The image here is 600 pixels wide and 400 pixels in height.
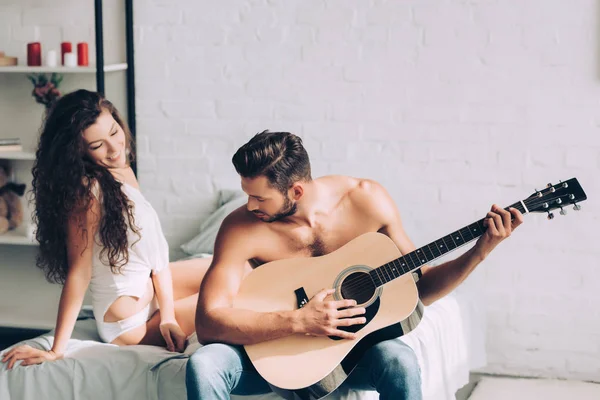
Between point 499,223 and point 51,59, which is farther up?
point 51,59

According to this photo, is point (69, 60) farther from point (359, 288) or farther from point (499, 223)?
point (499, 223)

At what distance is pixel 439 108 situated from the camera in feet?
11.3

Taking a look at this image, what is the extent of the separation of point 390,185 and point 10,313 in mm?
1838

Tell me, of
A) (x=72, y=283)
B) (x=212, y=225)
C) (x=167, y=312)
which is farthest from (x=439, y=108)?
(x=72, y=283)

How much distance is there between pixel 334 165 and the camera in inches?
142

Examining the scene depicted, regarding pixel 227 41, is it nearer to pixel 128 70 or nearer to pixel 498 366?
pixel 128 70

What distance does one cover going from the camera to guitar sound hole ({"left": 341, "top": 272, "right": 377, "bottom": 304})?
2.31 metres

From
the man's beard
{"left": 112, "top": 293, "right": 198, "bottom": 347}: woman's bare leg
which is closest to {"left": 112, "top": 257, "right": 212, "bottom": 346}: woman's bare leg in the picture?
{"left": 112, "top": 293, "right": 198, "bottom": 347}: woman's bare leg

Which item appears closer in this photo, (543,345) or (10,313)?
(543,345)

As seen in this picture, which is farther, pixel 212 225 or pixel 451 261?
pixel 212 225

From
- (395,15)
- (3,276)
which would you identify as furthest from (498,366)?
(3,276)

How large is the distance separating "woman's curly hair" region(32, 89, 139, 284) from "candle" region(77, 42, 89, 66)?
1226 mm

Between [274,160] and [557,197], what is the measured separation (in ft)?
2.41

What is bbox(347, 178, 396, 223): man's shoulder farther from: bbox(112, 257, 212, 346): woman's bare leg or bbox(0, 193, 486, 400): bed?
bbox(112, 257, 212, 346): woman's bare leg
